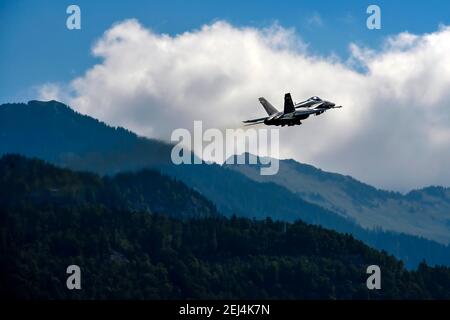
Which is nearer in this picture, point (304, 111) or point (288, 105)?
point (288, 105)

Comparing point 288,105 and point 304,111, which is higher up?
point 288,105

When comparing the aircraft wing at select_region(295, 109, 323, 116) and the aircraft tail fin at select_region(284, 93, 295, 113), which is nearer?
the aircraft tail fin at select_region(284, 93, 295, 113)

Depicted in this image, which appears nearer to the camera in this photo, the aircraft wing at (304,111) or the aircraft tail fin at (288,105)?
the aircraft tail fin at (288,105)
